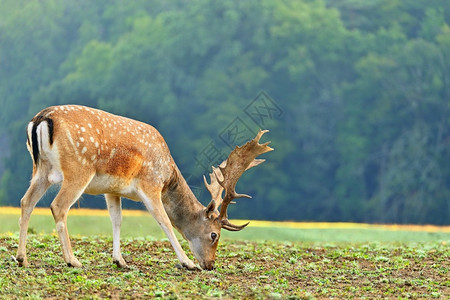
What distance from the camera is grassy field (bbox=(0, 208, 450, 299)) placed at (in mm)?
8336

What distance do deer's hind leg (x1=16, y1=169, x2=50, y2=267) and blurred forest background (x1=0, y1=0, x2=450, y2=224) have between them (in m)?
20.9

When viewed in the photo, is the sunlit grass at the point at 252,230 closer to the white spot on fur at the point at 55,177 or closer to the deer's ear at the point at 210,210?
the deer's ear at the point at 210,210

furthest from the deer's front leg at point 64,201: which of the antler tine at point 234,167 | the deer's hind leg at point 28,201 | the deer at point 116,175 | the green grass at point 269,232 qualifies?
the green grass at point 269,232

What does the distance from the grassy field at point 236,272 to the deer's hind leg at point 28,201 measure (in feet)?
0.67

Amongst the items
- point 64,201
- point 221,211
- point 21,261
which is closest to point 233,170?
point 221,211

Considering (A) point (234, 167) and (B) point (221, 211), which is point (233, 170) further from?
(B) point (221, 211)

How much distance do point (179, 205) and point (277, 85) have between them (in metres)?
27.1

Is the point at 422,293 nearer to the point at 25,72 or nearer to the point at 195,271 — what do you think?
the point at 195,271

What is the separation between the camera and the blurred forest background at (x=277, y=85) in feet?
112

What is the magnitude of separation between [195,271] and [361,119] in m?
27.6

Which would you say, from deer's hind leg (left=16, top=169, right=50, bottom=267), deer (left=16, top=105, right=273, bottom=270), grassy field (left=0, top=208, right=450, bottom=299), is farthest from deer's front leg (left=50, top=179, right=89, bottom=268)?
grassy field (left=0, top=208, right=450, bottom=299)

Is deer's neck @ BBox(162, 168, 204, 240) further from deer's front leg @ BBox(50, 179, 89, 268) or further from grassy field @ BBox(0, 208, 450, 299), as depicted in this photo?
deer's front leg @ BBox(50, 179, 89, 268)

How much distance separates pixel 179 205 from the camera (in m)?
10.7

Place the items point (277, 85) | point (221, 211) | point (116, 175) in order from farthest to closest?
point (277, 85) → point (221, 211) → point (116, 175)
